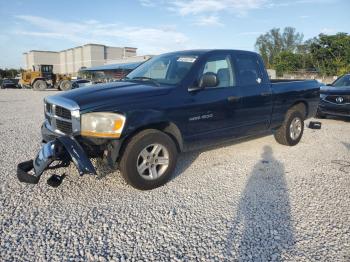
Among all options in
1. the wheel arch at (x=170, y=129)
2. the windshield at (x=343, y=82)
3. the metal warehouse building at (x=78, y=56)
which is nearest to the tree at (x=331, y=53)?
the windshield at (x=343, y=82)

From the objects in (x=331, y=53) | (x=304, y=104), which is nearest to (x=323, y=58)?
(x=331, y=53)

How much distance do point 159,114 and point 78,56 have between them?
100624mm

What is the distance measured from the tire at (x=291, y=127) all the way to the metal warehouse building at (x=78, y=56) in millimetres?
78912

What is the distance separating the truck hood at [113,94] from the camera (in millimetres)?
3759

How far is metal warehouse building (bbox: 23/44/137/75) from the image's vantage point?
9131cm

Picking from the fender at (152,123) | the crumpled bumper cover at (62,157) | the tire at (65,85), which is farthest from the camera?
the tire at (65,85)

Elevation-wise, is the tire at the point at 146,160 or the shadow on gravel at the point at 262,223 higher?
the tire at the point at 146,160

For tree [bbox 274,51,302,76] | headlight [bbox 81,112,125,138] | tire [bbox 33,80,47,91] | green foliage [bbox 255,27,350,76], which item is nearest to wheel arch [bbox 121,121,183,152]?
headlight [bbox 81,112,125,138]

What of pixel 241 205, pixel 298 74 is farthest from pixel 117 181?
pixel 298 74

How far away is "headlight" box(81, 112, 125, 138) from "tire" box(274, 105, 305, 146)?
3961 millimetres

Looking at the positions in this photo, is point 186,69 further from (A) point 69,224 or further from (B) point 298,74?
(B) point 298,74

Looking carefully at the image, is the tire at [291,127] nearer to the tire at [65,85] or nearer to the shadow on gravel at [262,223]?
the shadow on gravel at [262,223]

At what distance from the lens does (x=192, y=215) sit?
137 inches

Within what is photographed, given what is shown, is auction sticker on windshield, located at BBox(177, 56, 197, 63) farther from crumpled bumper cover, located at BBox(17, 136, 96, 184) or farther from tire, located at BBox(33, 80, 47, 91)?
tire, located at BBox(33, 80, 47, 91)
